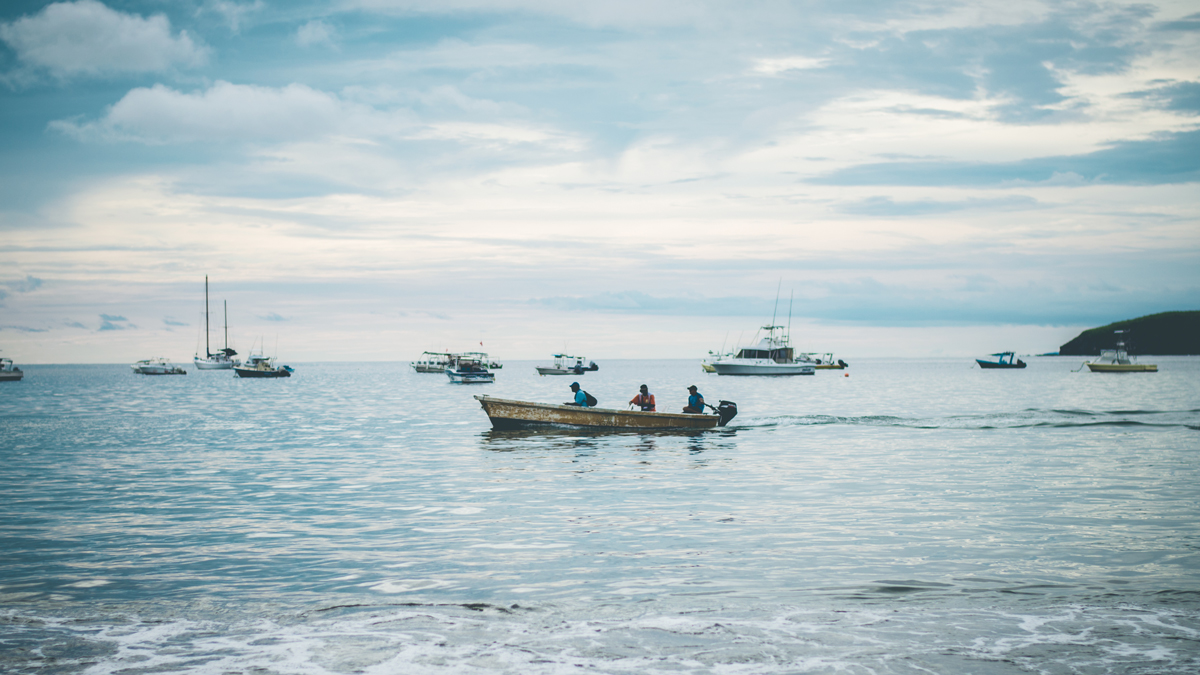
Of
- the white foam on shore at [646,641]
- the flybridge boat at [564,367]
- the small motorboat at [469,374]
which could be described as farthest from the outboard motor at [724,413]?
the flybridge boat at [564,367]

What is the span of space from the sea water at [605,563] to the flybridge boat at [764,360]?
286ft

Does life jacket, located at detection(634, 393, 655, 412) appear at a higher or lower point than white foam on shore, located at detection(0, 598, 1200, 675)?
higher

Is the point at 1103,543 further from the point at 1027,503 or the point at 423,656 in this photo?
the point at 423,656

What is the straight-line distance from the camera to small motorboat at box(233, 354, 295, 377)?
133m

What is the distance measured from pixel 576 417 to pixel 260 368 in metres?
116

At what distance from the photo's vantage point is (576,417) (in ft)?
107

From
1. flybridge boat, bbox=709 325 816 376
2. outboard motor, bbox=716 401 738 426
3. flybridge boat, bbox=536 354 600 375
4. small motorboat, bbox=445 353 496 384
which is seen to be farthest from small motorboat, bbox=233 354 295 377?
outboard motor, bbox=716 401 738 426

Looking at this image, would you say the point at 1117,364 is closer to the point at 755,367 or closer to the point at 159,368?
the point at 755,367

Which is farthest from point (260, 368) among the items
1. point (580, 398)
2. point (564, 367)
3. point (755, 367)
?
point (580, 398)

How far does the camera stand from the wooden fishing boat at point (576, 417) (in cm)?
3253

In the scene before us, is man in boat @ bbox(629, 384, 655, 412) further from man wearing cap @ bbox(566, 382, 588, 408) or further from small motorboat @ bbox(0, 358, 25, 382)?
small motorboat @ bbox(0, 358, 25, 382)

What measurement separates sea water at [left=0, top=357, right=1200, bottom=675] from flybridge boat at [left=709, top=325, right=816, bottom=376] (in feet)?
286

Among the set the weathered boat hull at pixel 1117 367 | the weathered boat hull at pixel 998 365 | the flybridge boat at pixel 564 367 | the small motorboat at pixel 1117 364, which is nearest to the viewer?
the weathered boat hull at pixel 1117 367

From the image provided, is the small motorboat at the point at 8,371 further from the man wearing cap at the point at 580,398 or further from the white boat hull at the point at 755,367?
the man wearing cap at the point at 580,398
